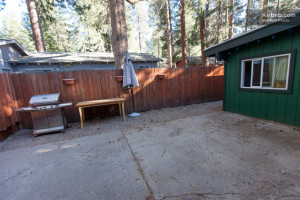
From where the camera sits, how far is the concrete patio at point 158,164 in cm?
147

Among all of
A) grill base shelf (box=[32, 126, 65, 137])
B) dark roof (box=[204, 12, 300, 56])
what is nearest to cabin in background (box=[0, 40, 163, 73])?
grill base shelf (box=[32, 126, 65, 137])

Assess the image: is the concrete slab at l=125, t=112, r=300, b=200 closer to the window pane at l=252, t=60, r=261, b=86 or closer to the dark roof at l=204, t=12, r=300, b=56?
the window pane at l=252, t=60, r=261, b=86

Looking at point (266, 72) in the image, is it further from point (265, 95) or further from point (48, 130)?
point (48, 130)

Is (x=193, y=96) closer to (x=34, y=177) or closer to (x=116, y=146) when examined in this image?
(x=116, y=146)

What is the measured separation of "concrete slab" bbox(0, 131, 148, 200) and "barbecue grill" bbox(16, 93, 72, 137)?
2.28ft

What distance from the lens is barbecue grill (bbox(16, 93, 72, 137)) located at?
10.5 ft

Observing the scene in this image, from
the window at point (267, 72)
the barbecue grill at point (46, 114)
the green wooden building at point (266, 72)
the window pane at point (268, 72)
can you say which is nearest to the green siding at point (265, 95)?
the green wooden building at point (266, 72)

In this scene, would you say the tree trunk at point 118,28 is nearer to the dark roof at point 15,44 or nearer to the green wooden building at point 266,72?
the green wooden building at point 266,72

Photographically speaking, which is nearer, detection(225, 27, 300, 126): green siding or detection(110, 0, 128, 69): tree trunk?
detection(225, 27, 300, 126): green siding

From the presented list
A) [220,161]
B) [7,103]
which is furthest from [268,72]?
[7,103]

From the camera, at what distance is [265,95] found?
3.62 meters

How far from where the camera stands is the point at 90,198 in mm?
1419

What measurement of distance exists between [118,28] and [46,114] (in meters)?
3.68

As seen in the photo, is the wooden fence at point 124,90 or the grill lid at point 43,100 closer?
the grill lid at point 43,100
